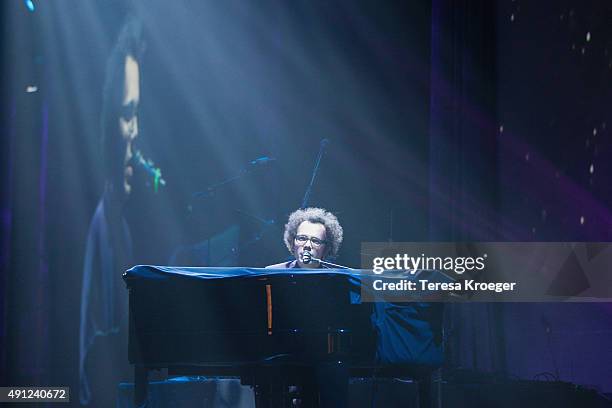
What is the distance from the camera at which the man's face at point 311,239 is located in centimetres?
399

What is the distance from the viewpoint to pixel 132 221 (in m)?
5.27

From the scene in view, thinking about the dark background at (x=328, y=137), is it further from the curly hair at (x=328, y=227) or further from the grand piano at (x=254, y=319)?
the grand piano at (x=254, y=319)

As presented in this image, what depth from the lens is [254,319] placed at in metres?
2.46

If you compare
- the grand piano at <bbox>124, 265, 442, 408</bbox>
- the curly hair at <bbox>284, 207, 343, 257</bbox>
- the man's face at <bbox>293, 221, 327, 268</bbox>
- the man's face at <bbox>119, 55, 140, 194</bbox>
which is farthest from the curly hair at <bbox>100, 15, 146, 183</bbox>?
the grand piano at <bbox>124, 265, 442, 408</bbox>

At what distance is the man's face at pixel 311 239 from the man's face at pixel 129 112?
1841mm

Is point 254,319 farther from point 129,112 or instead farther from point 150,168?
point 129,112

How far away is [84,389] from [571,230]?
384 centimetres

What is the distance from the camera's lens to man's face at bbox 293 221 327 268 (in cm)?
399

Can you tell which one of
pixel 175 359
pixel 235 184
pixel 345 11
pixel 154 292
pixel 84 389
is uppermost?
pixel 345 11

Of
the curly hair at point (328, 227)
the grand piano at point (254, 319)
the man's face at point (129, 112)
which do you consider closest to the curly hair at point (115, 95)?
the man's face at point (129, 112)

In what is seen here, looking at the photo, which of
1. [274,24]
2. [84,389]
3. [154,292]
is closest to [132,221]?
[84,389]

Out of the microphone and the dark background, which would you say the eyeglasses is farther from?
the microphone

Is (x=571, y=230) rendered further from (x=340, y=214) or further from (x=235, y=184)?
(x=235, y=184)

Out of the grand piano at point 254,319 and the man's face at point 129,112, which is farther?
the man's face at point 129,112
